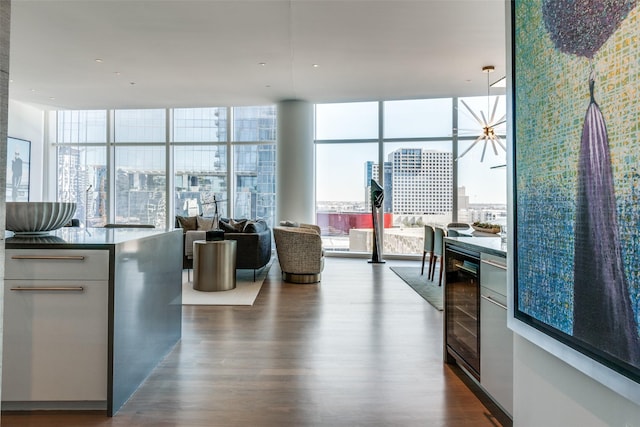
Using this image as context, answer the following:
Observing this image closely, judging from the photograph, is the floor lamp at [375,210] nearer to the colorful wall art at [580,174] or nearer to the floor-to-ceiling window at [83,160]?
the colorful wall art at [580,174]

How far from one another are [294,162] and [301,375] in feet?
17.5

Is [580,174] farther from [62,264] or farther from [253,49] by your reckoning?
[253,49]

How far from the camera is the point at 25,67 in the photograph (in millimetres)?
5465

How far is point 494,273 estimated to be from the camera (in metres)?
1.83

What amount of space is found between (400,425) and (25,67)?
6919 mm

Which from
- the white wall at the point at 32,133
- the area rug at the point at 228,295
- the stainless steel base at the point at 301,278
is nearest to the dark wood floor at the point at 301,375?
the area rug at the point at 228,295

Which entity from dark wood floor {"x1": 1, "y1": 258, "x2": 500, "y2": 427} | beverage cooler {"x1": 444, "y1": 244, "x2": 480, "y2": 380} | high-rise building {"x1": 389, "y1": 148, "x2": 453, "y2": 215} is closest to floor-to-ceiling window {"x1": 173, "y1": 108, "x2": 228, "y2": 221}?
high-rise building {"x1": 389, "y1": 148, "x2": 453, "y2": 215}

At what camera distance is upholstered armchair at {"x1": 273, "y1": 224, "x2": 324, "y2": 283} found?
5051mm

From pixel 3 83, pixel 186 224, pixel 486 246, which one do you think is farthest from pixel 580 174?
pixel 186 224

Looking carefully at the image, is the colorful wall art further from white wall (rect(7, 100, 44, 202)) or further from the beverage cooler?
white wall (rect(7, 100, 44, 202))

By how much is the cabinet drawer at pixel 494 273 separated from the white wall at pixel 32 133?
29.8 ft

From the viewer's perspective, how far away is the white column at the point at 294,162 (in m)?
7.18

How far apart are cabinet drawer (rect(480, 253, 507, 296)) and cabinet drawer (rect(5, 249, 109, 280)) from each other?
1.95 m

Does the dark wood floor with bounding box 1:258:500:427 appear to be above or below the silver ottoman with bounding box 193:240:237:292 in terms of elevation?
below
